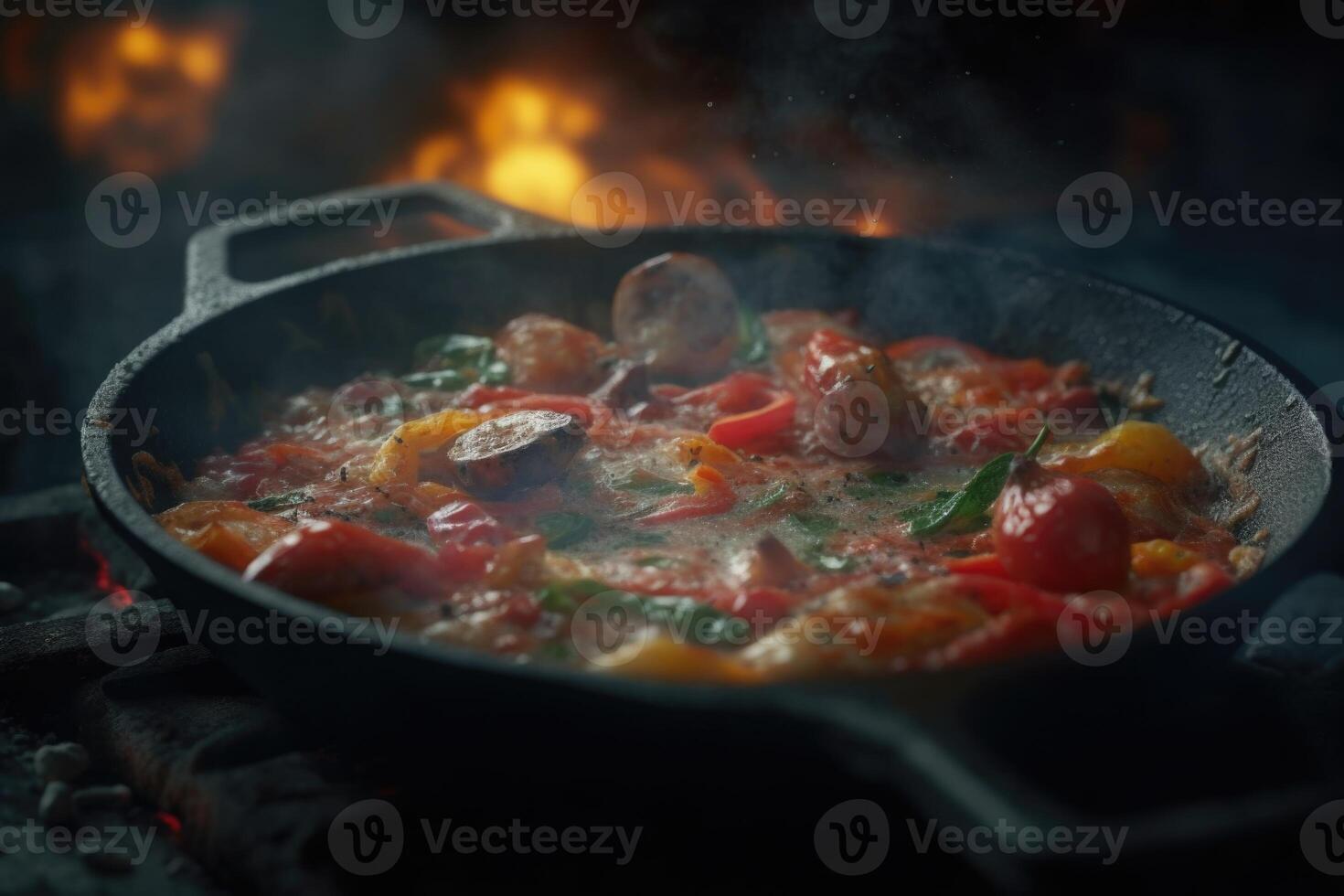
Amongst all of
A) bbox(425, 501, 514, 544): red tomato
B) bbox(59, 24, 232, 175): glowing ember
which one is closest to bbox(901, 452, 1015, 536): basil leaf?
bbox(425, 501, 514, 544): red tomato

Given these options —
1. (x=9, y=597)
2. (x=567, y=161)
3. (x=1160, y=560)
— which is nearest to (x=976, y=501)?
(x=1160, y=560)

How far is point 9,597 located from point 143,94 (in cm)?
503

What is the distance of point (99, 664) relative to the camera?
9.52 feet

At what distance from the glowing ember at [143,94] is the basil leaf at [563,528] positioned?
6.01m

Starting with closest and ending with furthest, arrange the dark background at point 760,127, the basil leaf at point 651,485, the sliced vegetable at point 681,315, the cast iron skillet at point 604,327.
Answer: the cast iron skillet at point 604,327, the basil leaf at point 651,485, the sliced vegetable at point 681,315, the dark background at point 760,127

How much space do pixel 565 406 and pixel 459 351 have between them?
0.70m

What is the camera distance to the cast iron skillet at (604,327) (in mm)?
1613

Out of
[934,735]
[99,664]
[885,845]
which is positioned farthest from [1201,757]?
[99,664]

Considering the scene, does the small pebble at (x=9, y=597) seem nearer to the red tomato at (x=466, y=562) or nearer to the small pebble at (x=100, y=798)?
the small pebble at (x=100, y=798)

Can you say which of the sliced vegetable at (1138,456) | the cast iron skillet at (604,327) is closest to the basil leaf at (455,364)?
the cast iron skillet at (604,327)

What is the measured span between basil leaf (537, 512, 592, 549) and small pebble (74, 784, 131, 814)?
3.81 feet

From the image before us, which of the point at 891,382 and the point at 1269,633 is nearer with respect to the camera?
the point at 1269,633

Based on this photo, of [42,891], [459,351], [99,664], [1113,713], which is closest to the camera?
[1113,713]

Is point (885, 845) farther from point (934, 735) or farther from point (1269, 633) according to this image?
point (1269, 633)
